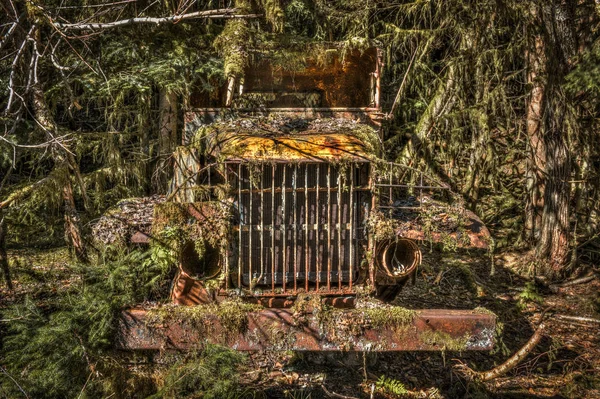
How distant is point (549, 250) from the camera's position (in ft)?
23.9

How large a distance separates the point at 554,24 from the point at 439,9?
2.20 meters

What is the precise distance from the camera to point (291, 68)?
19.5ft

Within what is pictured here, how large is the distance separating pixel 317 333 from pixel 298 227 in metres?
0.87

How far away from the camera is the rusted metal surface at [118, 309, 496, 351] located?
3436 millimetres

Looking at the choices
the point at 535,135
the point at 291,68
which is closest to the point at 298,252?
the point at 291,68

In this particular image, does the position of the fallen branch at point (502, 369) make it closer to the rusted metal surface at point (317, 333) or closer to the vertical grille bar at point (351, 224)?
the rusted metal surface at point (317, 333)

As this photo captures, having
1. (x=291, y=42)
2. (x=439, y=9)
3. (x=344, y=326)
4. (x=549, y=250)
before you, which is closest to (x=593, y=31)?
(x=439, y=9)

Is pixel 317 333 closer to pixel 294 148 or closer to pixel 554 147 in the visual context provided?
pixel 294 148

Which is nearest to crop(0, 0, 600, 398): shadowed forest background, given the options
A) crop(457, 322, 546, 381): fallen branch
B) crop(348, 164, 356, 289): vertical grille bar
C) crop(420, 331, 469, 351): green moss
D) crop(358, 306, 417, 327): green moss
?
crop(457, 322, 546, 381): fallen branch

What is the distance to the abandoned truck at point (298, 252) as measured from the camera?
3.45 m

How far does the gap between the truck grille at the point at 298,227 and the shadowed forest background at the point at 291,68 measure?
0.68m

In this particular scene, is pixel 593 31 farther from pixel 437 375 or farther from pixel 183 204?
pixel 183 204


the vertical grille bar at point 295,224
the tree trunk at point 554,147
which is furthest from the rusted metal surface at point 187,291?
the tree trunk at point 554,147

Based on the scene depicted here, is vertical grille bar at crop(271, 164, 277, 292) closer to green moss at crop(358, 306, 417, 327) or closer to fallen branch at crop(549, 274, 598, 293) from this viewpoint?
green moss at crop(358, 306, 417, 327)
